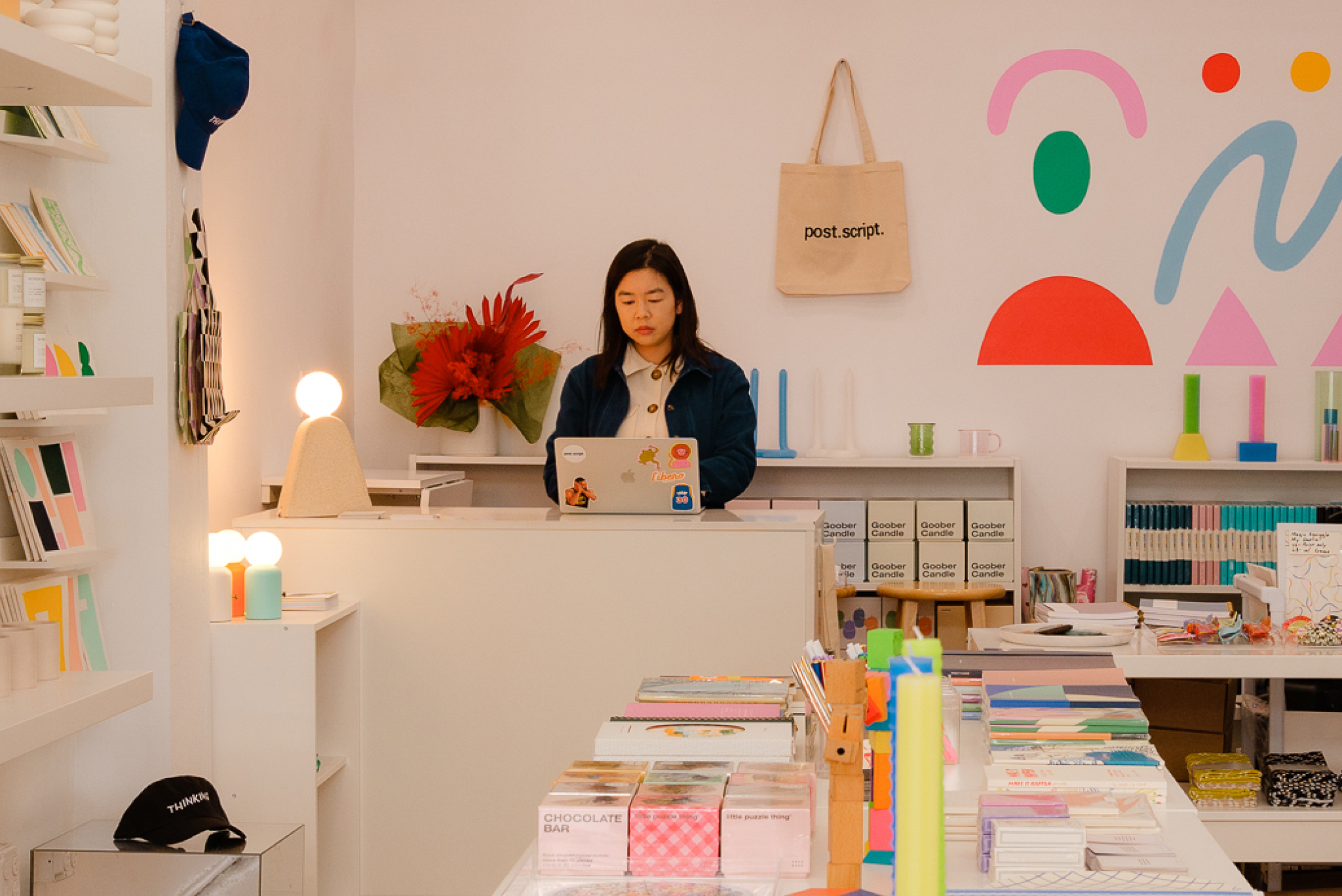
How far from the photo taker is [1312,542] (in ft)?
9.01

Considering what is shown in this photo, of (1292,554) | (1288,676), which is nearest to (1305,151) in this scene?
(1292,554)

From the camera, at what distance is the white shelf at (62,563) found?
2.01m

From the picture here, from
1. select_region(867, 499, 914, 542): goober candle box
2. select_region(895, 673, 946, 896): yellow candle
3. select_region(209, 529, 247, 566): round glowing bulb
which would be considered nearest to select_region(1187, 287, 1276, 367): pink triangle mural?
select_region(867, 499, 914, 542): goober candle box

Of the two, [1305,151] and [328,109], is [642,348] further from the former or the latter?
[1305,151]

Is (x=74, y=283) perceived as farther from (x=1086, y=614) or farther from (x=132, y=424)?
(x=1086, y=614)

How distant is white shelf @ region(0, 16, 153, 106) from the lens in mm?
1615

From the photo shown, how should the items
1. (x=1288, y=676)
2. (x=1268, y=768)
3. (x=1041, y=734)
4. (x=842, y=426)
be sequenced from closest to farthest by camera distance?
1. (x=1041, y=734)
2. (x=1288, y=676)
3. (x=1268, y=768)
4. (x=842, y=426)

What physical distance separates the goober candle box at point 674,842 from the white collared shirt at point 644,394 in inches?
86.0

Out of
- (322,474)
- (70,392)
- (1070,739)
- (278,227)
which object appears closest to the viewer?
(1070,739)

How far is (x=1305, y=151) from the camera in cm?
437

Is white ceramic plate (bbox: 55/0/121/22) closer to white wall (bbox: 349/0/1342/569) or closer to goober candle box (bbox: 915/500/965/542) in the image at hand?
white wall (bbox: 349/0/1342/569)

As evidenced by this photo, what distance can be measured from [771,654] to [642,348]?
1082 mm

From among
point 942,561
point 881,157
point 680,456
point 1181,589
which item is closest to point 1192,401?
point 1181,589

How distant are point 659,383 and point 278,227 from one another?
1.26m
